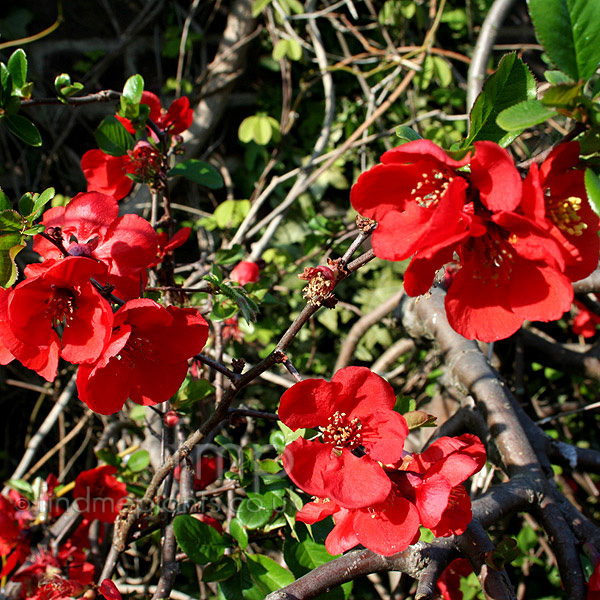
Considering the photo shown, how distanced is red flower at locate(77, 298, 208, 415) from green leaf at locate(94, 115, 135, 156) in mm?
501

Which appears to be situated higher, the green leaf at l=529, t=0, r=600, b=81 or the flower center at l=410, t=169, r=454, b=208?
the green leaf at l=529, t=0, r=600, b=81

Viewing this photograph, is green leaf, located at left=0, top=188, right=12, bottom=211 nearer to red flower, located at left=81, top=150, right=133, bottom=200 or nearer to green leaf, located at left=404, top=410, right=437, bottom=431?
red flower, located at left=81, top=150, right=133, bottom=200

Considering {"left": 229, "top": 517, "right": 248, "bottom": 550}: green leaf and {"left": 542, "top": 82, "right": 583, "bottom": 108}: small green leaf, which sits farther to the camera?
{"left": 229, "top": 517, "right": 248, "bottom": 550}: green leaf

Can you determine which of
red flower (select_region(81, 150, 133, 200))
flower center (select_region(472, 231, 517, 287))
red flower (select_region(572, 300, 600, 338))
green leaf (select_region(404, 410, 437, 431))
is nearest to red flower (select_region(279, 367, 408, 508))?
green leaf (select_region(404, 410, 437, 431))

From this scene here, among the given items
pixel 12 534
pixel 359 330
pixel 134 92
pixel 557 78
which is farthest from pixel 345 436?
pixel 359 330

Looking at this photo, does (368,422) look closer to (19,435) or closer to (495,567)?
(495,567)

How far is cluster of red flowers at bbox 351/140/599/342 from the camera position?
54cm

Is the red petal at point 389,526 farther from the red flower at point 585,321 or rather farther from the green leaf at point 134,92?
the red flower at point 585,321

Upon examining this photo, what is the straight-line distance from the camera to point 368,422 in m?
0.76

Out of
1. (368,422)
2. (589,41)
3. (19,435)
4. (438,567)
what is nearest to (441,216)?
(589,41)

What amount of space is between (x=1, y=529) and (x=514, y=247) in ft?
4.76

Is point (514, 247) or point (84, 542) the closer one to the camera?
point (514, 247)

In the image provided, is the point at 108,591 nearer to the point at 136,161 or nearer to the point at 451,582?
the point at 451,582

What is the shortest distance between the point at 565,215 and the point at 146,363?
A: 58 cm
